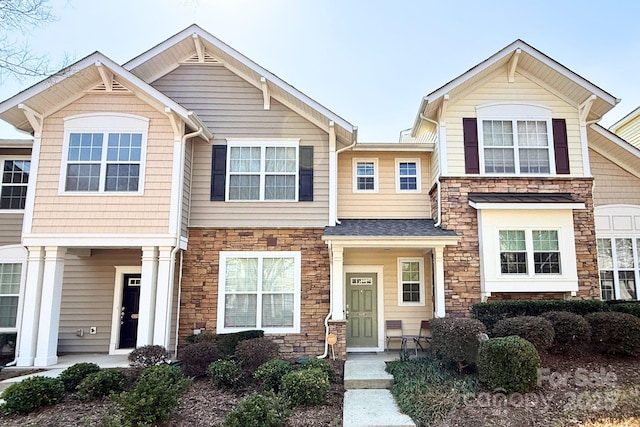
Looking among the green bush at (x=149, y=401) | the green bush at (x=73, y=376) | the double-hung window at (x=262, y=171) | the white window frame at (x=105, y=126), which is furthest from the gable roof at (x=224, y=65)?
the green bush at (x=73, y=376)

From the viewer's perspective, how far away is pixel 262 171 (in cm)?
1098

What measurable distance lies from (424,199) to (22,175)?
11.1m

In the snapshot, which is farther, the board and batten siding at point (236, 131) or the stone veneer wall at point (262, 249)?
the board and batten siding at point (236, 131)

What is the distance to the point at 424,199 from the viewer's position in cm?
1217

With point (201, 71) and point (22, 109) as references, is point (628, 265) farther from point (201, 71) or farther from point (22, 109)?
point (22, 109)

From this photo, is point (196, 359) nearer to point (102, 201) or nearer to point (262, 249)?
point (262, 249)

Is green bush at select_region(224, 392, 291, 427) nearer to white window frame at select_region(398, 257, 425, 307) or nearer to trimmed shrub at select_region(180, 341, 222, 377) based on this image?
trimmed shrub at select_region(180, 341, 222, 377)

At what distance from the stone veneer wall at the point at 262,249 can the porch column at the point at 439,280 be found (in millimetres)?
2397

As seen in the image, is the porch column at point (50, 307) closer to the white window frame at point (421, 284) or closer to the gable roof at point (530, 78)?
the white window frame at point (421, 284)

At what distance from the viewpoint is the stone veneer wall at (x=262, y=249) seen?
10258 millimetres

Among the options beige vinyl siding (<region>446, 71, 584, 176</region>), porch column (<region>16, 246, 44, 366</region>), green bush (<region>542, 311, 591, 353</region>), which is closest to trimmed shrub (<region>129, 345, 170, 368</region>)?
porch column (<region>16, 246, 44, 366</region>)

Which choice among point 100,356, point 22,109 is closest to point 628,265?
point 100,356

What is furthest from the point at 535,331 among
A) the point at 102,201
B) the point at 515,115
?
the point at 102,201

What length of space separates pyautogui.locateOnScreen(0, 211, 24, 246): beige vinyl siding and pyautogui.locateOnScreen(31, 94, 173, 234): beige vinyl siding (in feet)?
7.07
